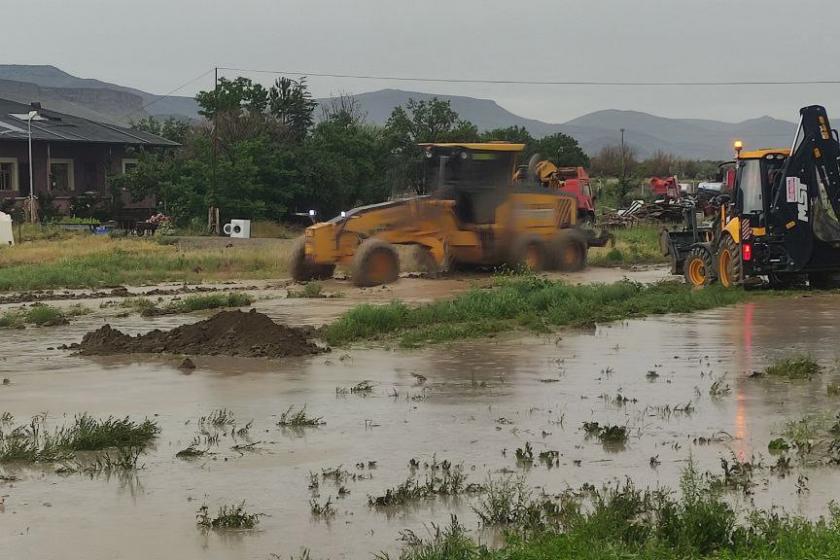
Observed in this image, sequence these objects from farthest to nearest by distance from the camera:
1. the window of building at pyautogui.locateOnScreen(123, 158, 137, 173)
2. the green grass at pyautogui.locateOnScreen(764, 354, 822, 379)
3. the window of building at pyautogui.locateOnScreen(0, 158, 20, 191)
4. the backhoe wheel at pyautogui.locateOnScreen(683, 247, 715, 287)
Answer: the window of building at pyautogui.locateOnScreen(123, 158, 137, 173)
the window of building at pyautogui.locateOnScreen(0, 158, 20, 191)
the backhoe wheel at pyautogui.locateOnScreen(683, 247, 715, 287)
the green grass at pyautogui.locateOnScreen(764, 354, 822, 379)

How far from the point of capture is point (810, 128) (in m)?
22.7

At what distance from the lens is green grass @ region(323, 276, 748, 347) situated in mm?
18953

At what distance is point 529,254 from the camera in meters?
31.8

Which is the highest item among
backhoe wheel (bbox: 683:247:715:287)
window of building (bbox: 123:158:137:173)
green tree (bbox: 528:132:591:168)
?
green tree (bbox: 528:132:591:168)

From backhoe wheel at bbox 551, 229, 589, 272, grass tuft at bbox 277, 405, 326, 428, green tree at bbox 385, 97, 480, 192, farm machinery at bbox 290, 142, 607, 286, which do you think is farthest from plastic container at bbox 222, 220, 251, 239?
→ grass tuft at bbox 277, 405, 326, 428

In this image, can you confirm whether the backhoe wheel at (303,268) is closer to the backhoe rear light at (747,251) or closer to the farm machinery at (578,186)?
the backhoe rear light at (747,251)

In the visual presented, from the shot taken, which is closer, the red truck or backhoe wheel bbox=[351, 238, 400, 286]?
backhoe wheel bbox=[351, 238, 400, 286]

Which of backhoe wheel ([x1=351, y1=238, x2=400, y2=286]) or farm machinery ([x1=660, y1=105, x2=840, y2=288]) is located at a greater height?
farm machinery ([x1=660, y1=105, x2=840, y2=288])

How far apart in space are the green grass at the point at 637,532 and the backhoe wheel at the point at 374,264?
1920cm

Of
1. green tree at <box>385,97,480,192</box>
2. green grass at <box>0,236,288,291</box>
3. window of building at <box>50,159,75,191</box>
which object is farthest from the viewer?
green tree at <box>385,97,480,192</box>

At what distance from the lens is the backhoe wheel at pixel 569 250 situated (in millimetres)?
32406

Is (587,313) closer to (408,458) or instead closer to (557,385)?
(557,385)

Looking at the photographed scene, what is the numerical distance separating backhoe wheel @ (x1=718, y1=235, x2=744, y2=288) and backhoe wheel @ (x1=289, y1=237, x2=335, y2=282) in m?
9.18

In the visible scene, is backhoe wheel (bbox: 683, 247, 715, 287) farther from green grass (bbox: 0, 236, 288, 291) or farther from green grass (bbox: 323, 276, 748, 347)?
green grass (bbox: 0, 236, 288, 291)
